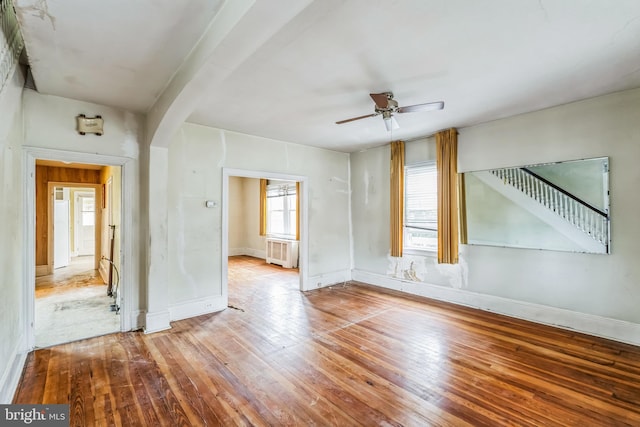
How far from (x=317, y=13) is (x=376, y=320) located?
3.45 metres

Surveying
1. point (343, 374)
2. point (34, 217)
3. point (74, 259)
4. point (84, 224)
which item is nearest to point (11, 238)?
point (34, 217)

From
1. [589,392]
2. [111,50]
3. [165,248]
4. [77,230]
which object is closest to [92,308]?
[165,248]

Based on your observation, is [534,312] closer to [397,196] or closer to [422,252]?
[422,252]

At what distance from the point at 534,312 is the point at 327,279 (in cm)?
325

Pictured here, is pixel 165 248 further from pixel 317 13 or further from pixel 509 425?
pixel 509 425

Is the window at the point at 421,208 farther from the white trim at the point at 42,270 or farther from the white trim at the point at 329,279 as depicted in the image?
the white trim at the point at 42,270

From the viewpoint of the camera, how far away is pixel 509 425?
192cm

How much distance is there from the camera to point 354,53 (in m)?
2.31

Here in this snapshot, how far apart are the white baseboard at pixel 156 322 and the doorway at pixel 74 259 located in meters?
0.46

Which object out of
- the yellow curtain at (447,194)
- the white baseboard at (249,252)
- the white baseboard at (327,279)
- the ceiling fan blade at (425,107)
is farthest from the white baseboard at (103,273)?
the yellow curtain at (447,194)

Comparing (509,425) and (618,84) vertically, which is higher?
(618,84)

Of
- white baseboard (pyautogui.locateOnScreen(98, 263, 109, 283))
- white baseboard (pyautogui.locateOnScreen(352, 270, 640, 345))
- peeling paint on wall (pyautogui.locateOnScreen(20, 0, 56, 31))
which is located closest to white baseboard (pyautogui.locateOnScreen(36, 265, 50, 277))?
white baseboard (pyautogui.locateOnScreen(98, 263, 109, 283))

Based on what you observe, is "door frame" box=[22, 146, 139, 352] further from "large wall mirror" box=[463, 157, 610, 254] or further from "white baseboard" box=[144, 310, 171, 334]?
"large wall mirror" box=[463, 157, 610, 254]

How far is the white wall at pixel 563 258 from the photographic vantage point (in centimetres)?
311
